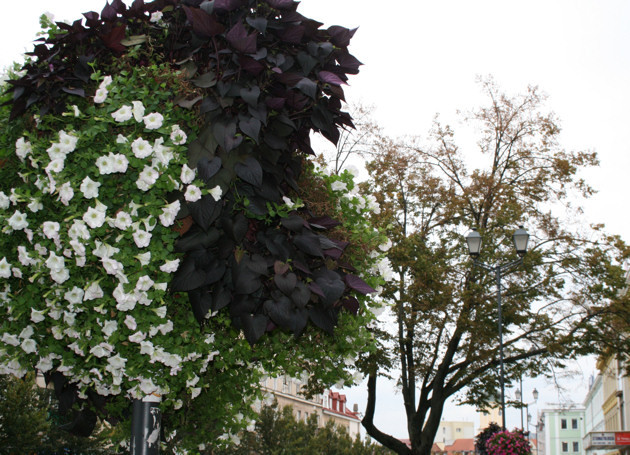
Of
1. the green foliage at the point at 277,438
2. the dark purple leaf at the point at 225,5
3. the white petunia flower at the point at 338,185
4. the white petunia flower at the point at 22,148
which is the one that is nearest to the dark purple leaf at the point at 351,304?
the white petunia flower at the point at 338,185

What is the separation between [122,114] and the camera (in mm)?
3135

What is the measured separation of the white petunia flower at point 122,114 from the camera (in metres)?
3.13

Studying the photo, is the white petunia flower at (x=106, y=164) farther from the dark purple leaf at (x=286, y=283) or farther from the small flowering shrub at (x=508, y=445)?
the small flowering shrub at (x=508, y=445)

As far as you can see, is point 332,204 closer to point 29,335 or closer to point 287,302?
point 287,302

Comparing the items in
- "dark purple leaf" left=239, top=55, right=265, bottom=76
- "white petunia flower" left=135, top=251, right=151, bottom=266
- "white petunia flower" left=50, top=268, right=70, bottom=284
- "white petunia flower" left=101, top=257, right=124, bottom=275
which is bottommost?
"white petunia flower" left=50, top=268, right=70, bottom=284

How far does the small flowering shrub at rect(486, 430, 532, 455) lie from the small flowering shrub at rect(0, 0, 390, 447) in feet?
49.3

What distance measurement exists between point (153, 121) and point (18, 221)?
879mm

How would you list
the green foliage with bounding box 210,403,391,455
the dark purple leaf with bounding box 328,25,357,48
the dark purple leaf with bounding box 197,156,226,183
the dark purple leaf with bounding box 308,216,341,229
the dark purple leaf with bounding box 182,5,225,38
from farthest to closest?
the green foliage with bounding box 210,403,391,455 → the dark purple leaf with bounding box 328,25,357,48 → the dark purple leaf with bounding box 308,216,341,229 → the dark purple leaf with bounding box 182,5,225,38 → the dark purple leaf with bounding box 197,156,226,183

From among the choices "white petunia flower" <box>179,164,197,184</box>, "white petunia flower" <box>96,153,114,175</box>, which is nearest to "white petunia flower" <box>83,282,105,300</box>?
"white petunia flower" <box>96,153,114,175</box>

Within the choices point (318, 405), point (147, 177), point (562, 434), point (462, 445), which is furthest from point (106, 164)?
point (462, 445)

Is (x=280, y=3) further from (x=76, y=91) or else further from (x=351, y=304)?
(x=351, y=304)

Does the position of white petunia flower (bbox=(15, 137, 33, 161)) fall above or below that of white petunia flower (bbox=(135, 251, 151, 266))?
above

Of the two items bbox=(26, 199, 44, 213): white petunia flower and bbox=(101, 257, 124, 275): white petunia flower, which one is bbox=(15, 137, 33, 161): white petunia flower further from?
bbox=(101, 257, 124, 275): white petunia flower

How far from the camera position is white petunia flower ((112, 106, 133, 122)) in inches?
123
